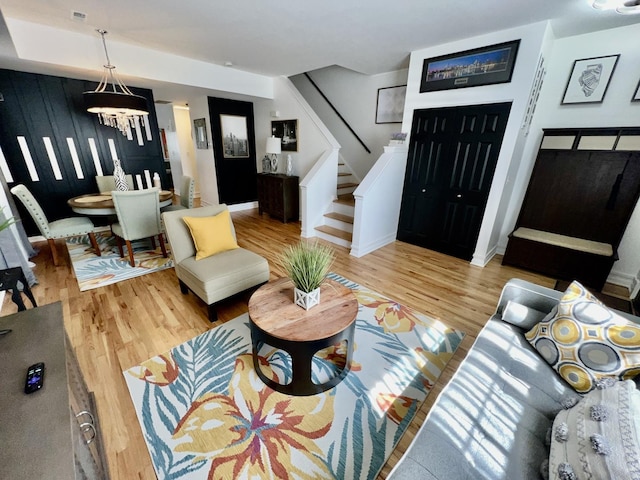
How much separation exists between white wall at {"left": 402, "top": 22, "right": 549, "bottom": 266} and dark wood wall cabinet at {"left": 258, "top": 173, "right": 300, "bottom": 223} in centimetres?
220

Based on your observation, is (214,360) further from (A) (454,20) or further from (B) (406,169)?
(A) (454,20)

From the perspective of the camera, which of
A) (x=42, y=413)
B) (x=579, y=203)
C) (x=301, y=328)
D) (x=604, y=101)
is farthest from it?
(x=579, y=203)

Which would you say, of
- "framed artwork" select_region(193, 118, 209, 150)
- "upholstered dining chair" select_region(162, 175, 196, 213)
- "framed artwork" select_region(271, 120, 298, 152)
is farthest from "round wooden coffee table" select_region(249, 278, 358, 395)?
"framed artwork" select_region(193, 118, 209, 150)

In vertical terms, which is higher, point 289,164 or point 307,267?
point 289,164

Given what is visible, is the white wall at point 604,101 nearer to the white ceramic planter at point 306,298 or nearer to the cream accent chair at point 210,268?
the white ceramic planter at point 306,298

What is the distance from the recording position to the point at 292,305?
1674 millimetres

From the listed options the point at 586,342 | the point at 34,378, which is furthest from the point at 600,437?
the point at 34,378

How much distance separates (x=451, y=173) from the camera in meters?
3.30

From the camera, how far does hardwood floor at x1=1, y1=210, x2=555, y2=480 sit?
1.40m

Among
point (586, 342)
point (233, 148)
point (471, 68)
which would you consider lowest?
point (586, 342)

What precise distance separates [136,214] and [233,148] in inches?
119

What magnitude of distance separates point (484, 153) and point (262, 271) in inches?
112

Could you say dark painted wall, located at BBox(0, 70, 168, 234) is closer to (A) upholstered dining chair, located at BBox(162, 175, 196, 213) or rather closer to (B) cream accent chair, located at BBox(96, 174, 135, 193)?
(B) cream accent chair, located at BBox(96, 174, 135, 193)

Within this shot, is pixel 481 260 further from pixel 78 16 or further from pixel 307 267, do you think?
pixel 78 16
